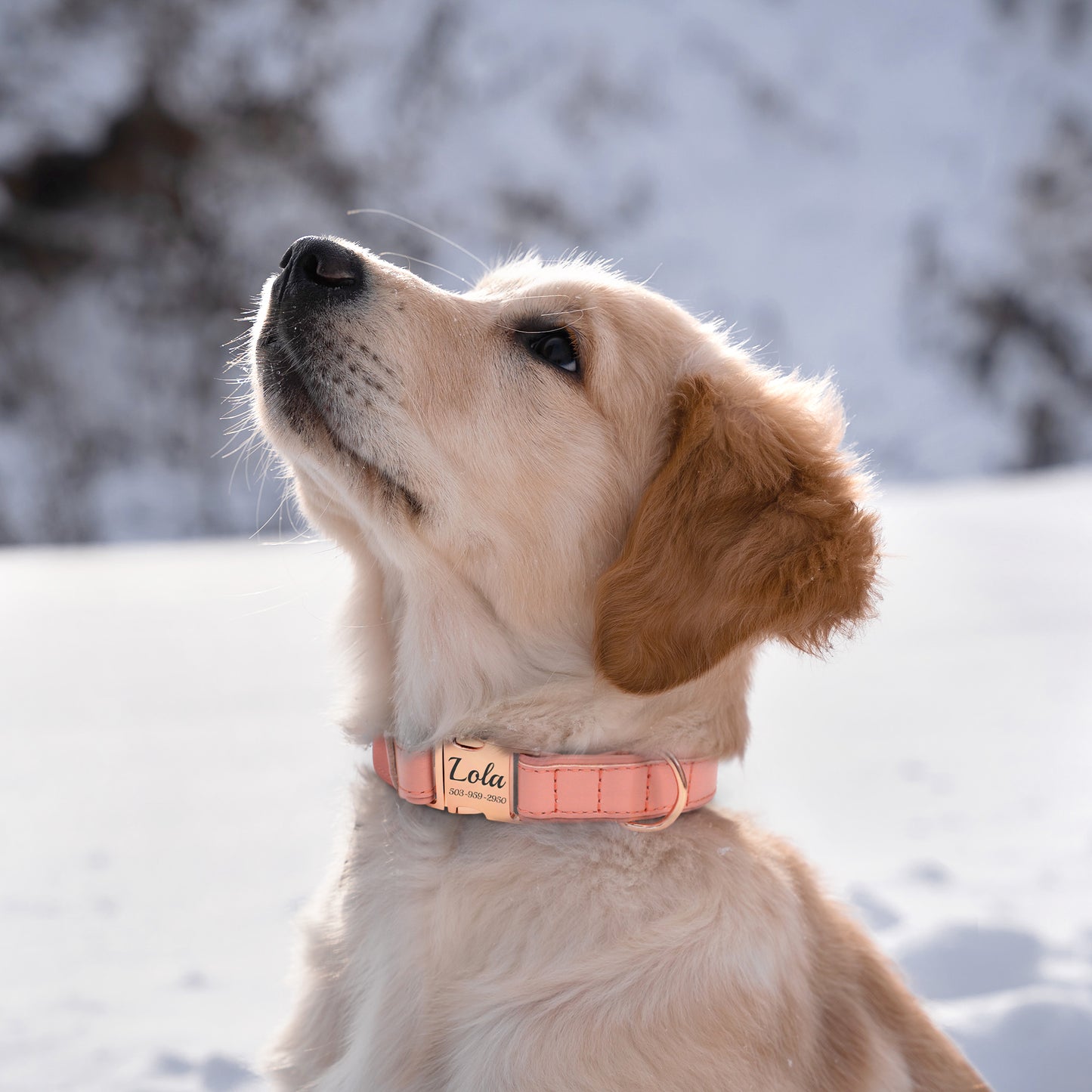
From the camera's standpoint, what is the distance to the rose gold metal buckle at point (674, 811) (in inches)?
61.1

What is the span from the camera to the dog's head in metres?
1.57

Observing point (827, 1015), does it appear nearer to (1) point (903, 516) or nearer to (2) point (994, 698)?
(2) point (994, 698)

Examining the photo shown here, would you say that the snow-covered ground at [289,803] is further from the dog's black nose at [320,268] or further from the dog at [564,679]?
the dog's black nose at [320,268]

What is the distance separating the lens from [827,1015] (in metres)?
1.59

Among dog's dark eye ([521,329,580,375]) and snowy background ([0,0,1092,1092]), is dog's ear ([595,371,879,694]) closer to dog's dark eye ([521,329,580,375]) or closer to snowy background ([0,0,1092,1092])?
dog's dark eye ([521,329,580,375])

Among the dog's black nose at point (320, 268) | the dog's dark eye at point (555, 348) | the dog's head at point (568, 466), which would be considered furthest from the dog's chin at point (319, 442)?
the dog's dark eye at point (555, 348)

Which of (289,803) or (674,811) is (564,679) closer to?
(674,811)

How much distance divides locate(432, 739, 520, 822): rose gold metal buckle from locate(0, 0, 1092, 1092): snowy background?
105 cm

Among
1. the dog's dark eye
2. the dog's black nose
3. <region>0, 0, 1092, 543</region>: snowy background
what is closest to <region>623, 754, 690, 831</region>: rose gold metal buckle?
the dog's dark eye

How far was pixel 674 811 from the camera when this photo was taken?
5.10 feet

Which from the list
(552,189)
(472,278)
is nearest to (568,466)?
(472,278)

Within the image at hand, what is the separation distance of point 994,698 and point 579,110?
7701mm

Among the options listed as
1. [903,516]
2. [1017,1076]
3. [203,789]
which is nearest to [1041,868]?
[1017,1076]

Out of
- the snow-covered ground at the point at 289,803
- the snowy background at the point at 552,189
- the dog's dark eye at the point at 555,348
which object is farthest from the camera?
the snowy background at the point at 552,189
